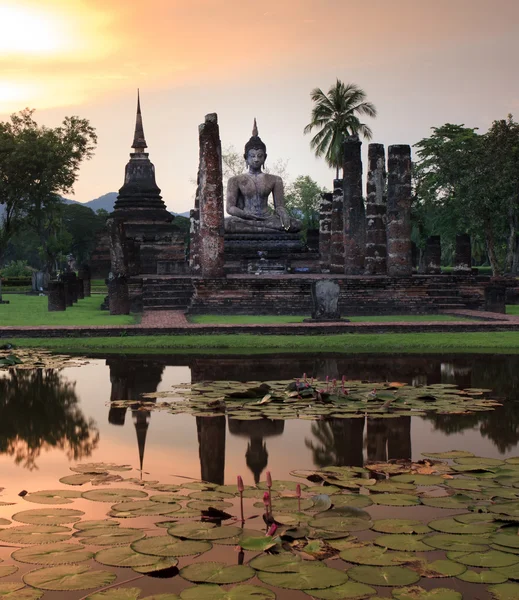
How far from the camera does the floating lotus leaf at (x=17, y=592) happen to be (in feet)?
14.1

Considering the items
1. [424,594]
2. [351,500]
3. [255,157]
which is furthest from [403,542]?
[255,157]

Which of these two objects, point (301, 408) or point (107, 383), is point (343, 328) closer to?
point (107, 383)

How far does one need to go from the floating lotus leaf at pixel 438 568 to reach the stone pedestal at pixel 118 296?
54.5ft

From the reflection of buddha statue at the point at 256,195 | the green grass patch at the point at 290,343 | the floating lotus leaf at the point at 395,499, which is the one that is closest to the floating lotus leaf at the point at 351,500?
the floating lotus leaf at the point at 395,499

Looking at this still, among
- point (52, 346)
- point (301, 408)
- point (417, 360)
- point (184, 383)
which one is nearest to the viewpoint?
point (301, 408)

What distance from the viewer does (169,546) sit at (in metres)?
4.95

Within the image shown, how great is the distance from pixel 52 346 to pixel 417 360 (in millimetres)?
6159

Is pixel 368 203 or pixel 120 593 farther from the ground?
pixel 368 203

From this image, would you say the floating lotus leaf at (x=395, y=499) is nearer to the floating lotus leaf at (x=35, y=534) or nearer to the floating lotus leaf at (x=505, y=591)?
the floating lotus leaf at (x=505, y=591)

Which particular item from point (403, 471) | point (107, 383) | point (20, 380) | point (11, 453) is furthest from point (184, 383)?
point (403, 471)

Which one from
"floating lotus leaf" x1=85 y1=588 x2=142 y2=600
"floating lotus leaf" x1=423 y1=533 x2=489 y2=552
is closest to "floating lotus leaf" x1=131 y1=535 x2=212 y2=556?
"floating lotus leaf" x1=85 y1=588 x2=142 y2=600

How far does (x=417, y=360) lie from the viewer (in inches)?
529

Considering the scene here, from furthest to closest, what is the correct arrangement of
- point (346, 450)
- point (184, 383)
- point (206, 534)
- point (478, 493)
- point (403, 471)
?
point (184, 383) < point (346, 450) < point (403, 471) < point (478, 493) < point (206, 534)

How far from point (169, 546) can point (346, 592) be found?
3.63 feet
